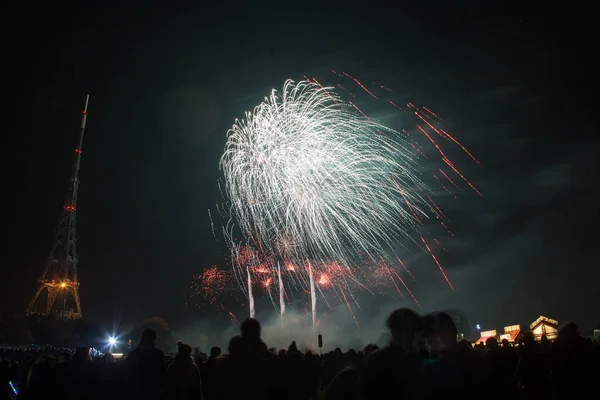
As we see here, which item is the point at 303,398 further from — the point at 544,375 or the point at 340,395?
the point at 340,395

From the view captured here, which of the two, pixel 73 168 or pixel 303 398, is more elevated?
pixel 73 168

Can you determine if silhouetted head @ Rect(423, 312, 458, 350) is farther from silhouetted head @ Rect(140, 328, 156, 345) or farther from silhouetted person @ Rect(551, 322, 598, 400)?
silhouetted head @ Rect(140, 328, 156, 345)

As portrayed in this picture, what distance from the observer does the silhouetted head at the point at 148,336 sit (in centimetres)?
696

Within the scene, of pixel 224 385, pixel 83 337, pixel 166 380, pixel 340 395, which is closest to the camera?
pixel 340 395

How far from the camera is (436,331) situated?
14.1 ft

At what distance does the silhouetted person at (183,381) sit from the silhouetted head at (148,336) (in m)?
0.68

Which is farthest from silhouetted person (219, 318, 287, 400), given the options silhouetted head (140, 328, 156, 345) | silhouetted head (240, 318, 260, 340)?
silhouetted head (140, 328, 156, 345)

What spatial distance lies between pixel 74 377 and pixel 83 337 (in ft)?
230

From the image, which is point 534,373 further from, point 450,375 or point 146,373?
point 146,373

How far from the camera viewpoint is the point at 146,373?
6.63 metres

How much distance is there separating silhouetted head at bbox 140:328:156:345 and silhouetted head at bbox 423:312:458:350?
4299 millimetres

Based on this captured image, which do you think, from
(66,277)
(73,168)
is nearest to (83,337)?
(66,277)

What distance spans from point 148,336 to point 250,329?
2344 millimetres

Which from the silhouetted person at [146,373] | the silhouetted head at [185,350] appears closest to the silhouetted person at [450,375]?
the silhouetted head at [185,350]
